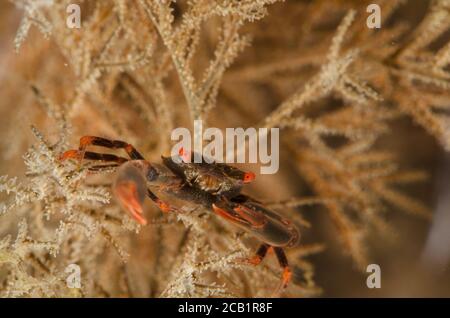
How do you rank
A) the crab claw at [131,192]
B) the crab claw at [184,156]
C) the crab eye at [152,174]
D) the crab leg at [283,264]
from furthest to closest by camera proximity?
the crab leg at [283,264] → the crab claw at [184,156] → the crab eye at [152,174] → the crab claw at [131,192]

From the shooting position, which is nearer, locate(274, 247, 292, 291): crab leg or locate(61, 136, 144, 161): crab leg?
locate(61, 136, 144, 161): crab leg

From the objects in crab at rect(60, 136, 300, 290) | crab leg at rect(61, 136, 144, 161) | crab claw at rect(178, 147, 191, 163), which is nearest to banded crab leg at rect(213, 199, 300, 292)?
crab at rect(60, 136, 300, 290)

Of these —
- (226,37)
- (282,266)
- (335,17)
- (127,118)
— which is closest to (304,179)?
(335,17)

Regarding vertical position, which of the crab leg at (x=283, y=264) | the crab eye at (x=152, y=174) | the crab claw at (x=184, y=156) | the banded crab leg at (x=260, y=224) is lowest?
the crab leg at (x=283, y=264)

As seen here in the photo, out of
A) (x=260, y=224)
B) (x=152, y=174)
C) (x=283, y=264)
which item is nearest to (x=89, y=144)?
(x=152, y=174)

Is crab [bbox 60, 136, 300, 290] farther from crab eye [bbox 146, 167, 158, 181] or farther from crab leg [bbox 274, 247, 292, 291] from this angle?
crab leg [bbox 274, 247, 292, 291]

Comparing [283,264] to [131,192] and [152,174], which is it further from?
[131,192]

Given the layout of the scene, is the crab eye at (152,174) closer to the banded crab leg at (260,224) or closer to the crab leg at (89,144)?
the crab leg at (89,144)

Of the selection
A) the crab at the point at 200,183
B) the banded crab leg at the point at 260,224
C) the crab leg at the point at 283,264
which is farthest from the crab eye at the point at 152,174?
the crab leg at the point at 283,264
